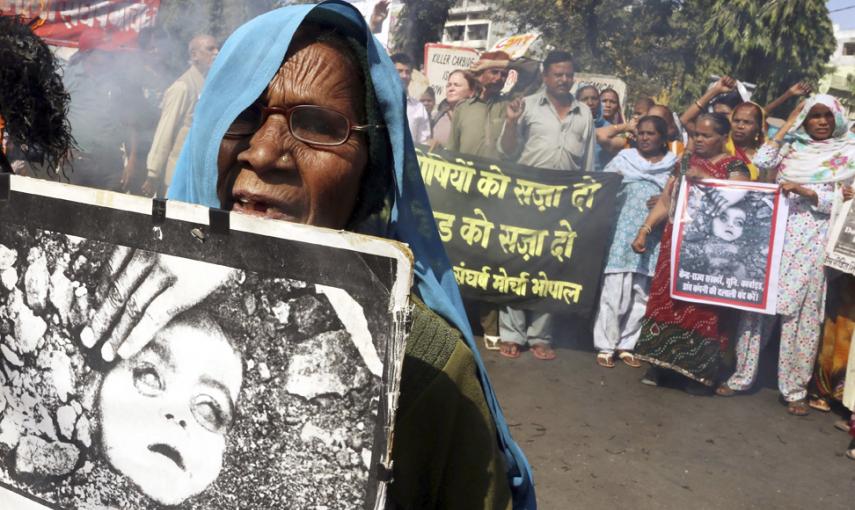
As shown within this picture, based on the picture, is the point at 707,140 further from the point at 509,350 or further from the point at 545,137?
the point at 509,350

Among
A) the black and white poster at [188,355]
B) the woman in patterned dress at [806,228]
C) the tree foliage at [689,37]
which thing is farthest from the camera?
the tree foliage at [689,37]

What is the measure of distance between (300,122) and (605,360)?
5900 mm

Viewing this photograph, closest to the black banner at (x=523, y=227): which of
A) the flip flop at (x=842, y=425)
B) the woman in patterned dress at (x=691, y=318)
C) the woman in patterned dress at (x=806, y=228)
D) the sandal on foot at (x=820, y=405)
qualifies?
the woman in patterned dress at (x=691, y=318)

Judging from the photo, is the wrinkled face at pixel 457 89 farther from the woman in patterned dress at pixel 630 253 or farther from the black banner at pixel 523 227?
the woman in patterned dress at pixel 630 253

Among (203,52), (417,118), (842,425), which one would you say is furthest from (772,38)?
(203,52)

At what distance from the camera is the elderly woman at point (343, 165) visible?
1132 millimetres

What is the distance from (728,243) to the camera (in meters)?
6.12

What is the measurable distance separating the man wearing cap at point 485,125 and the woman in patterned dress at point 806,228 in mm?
2438

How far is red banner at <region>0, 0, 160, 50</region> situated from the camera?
7.43 m

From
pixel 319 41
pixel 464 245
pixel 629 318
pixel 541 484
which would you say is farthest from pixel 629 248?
pixel 319 41

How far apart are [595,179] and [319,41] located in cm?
568

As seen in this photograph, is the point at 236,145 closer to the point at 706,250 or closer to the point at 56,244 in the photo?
the point at 56,244

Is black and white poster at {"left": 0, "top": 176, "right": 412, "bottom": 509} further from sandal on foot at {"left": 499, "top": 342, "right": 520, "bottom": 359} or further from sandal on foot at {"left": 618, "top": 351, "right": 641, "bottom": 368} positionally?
sandal on foot at {"left": 618, "top": 351, "right": 641, "bottom": 368}

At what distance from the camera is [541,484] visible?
4363mm
